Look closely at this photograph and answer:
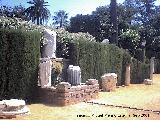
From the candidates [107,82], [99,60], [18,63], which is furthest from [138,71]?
[18,63]

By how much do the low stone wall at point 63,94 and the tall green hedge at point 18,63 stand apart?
55 cm

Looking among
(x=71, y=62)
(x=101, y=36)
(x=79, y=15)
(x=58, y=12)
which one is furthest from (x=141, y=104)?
(x=58, y=12)

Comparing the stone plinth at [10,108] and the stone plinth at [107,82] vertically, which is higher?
the stone plinth at [107,82]

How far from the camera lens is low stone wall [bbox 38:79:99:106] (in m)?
11.9

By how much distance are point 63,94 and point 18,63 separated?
214 centimetres

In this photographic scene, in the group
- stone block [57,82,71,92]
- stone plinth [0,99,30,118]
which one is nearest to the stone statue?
stone block [57,82,71,92]

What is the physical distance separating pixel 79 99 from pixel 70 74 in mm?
2080

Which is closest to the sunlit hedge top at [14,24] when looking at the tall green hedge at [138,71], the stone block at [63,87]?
the stone block at [63,87]

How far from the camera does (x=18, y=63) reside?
11.8 metres

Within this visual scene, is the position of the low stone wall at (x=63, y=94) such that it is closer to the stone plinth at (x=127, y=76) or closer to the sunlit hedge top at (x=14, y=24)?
the sunlit hedge top at (x=14, y=24)

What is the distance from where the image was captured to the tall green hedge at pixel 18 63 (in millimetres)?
11398

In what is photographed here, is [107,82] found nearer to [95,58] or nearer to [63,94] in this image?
[95,58]

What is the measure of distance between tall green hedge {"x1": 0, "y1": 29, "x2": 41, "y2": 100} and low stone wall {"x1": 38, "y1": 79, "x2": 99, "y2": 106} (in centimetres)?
55

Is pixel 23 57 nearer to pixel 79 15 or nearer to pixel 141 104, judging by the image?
pixel 141 104
